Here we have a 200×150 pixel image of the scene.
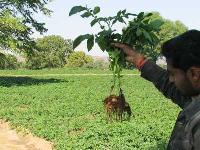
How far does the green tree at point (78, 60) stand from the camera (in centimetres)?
10305

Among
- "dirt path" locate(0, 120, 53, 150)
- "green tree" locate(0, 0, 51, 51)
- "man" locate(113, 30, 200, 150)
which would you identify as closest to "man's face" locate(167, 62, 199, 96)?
"man" locate(113, 30, 200, 150)

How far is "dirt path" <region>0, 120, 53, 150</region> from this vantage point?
524 inches

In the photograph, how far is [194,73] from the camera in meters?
2.63

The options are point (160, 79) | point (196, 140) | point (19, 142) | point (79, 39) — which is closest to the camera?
point (196, 140)

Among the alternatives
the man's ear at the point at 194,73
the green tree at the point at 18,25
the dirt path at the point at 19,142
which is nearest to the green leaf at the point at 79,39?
the man's ear at the point at 194,73

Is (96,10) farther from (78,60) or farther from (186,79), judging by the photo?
(78,60)

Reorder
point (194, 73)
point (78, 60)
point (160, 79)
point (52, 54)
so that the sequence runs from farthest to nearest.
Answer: point (78, 60) < point (52, 54) < point (160, 79) < point (194, 73)

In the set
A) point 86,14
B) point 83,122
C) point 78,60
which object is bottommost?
point 83,122

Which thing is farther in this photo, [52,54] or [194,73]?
[52,54]

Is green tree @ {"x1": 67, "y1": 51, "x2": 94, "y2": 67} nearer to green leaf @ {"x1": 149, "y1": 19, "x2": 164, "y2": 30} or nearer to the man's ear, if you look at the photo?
green leaf @ {"x1": 149, "y1": 19, "x2": 164, "y2": 30}

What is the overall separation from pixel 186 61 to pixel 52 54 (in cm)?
9822

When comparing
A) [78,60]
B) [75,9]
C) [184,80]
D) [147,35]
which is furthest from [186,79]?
[78,60]

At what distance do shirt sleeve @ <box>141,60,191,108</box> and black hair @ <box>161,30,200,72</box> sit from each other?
2.80 ft

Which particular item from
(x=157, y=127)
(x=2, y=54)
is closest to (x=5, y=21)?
(x=2, y=54)
